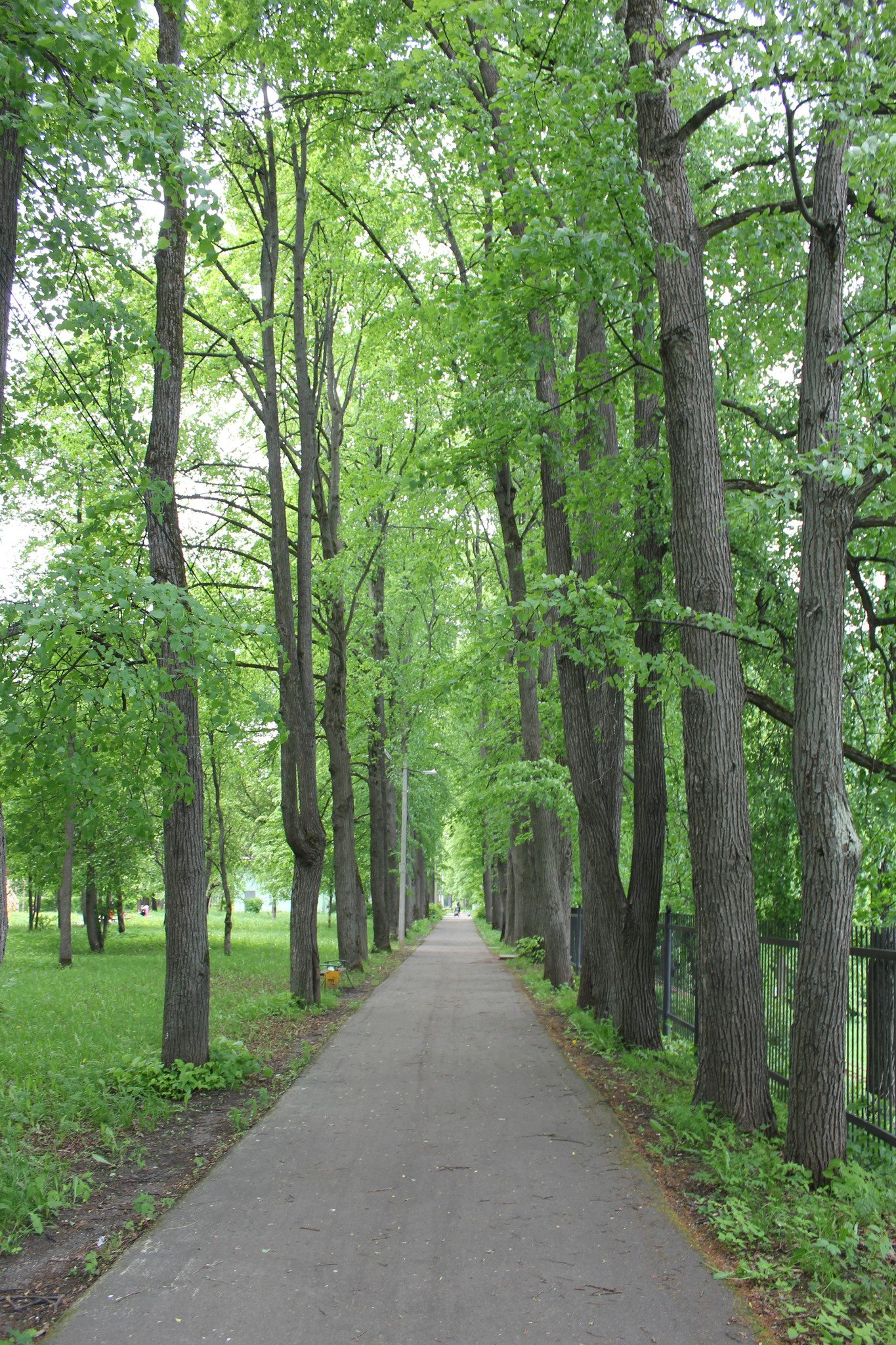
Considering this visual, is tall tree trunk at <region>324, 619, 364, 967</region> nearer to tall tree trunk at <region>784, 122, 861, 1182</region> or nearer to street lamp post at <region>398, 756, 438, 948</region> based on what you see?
street lamp post at <region>398, 756, 438, 948</region>

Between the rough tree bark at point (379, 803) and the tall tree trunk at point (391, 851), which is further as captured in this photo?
the tall tree trunk at point (391, 851)

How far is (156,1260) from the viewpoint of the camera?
4684mm

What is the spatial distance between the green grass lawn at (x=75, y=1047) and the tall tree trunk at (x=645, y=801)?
174 inches

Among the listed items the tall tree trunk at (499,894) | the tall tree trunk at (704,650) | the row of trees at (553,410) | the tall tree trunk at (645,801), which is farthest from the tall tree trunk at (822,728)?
the tall tree trunk at (499,894)

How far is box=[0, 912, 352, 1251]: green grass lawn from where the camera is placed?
5.68 m

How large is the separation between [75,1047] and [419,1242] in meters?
6.75

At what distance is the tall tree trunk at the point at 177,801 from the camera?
8406 millimetres

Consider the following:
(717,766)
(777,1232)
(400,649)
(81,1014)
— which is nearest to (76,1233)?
(777,1232)

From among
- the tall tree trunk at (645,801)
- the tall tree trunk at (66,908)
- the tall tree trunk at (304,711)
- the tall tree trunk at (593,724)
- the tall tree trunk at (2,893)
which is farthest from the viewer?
the tall tree trunk at (66,908)

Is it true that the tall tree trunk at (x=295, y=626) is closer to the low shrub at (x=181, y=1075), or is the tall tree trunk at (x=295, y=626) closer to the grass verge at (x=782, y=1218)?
the low shrub at (x=181, y=1075)

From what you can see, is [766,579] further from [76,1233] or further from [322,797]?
[322,797]

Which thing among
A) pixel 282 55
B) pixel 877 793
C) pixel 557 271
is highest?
pixel 282 55

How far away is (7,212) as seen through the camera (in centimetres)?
545

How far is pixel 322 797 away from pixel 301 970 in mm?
15777
